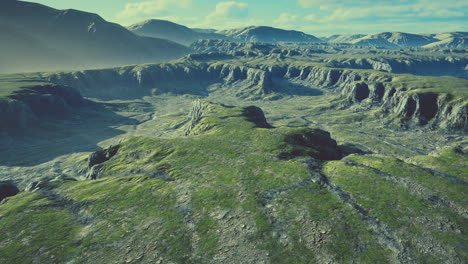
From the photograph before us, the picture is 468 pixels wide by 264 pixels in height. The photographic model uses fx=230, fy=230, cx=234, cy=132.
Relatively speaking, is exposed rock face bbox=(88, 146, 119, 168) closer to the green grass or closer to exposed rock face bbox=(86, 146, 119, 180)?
exposed rock face bbox=(86, 146, 119, 180)

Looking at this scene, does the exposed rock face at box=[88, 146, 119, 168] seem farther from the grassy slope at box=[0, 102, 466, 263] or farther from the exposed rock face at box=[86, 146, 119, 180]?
the grassy slope at box=[0, 102, 466, 263]

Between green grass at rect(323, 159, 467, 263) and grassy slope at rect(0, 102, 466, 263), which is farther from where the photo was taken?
grassy slope at rect(0, 102, 466, 263)

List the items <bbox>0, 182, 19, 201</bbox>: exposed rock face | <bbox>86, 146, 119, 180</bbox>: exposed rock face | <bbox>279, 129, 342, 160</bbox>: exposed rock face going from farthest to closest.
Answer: <bbox>86, 146, 119, 180</bbox>: exposed rock face → <bbox>279, 129, 342, 160</bbox>: exposed rock face → <bbox>0, 182, 19, 201</bbox>: exposed rock face

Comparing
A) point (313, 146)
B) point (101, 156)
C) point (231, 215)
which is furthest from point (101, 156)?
point (313, 146)

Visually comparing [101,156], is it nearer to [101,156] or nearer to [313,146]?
[101,156]

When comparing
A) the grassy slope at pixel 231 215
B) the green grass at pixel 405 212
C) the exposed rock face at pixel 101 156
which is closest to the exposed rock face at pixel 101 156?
the exposed rock face at pixel 101 156

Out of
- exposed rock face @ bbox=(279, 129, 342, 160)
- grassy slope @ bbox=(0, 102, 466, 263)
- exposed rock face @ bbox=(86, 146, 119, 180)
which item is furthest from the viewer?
exposed rock face @ bbox=(86, 146, 119, 180)

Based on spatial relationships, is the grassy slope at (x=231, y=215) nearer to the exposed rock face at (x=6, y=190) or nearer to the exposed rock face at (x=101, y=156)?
the exposed rock face at (x=6, y=190)

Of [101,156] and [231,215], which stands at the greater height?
[101,156]

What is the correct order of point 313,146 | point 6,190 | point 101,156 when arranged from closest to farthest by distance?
point 6,190, point 313,146, point 101,156

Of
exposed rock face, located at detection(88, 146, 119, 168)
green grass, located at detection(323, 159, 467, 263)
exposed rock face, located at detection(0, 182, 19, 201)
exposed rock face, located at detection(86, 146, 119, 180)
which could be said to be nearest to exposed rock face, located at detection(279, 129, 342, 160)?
green grass, located at detection(323, 159, 467, 263)

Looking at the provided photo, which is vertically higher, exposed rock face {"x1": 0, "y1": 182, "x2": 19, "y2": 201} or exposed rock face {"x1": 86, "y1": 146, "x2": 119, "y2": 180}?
exposed rock face {"x1": 86, "y1": 146, "x2": 119, "y2": 180}

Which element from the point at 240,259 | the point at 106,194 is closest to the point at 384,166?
the point at 240,259
